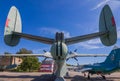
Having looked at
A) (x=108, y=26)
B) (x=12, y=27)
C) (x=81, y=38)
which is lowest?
(x=81, y=38)

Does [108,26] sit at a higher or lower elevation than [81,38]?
higher

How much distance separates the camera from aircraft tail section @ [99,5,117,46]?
10991mm

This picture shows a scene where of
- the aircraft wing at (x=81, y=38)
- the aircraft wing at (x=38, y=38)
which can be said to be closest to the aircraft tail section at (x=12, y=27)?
the aircraft wing at (x=38, y=38)

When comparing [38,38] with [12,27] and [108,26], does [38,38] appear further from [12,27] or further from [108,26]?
[108,26]

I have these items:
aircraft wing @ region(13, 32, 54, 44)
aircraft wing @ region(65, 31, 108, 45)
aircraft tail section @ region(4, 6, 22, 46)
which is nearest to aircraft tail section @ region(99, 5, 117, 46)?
aircraft wing @ region(65, 31, 108, 45)

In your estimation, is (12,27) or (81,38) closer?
(81,38)

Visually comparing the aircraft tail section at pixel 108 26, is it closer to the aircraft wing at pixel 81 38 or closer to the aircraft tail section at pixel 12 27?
the aircraft wing at pixel 81 38

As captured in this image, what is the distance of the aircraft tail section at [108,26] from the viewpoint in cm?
1099

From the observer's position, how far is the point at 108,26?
11.4 meters

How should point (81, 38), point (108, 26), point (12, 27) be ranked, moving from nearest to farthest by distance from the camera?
point (81, 38)
point (108, 26)
point (12, 27)

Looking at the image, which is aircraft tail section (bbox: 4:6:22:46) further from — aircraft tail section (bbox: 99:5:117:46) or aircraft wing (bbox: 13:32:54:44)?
aircraft tail section (bbox: 99:5:117:46)

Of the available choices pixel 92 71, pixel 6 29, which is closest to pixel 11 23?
pixel 6 29

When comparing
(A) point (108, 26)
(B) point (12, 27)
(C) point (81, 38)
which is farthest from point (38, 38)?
(A) point (108, 26)

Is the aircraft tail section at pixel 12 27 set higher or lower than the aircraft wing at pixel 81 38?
higher
